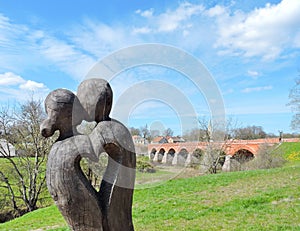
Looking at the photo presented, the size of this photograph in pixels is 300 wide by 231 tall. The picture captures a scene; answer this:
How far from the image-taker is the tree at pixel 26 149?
739 inches

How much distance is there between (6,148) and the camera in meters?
20.0

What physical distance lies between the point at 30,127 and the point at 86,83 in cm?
1690

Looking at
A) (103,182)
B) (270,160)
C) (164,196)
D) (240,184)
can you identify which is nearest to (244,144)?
(270,160)

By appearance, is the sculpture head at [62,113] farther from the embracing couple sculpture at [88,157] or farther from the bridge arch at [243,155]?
the bridge arch at [243,155]

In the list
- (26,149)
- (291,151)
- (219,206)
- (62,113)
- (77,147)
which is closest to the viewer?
(77,147)

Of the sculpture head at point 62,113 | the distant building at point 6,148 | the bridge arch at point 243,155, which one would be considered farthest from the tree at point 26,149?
the bridge arch at point 243,155

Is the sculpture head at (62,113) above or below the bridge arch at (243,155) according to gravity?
above

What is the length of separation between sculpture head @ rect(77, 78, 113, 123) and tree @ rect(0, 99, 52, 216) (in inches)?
642

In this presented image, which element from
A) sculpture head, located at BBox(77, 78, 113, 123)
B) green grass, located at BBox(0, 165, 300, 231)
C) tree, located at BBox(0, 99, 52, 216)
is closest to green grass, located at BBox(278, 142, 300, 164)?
green grass, located at BBox(0, 165, 300, 231)

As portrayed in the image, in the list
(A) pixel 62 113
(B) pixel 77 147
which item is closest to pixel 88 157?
(B) pixel 77 147

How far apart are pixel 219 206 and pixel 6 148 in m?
16.5

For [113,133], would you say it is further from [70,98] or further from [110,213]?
[110,213]

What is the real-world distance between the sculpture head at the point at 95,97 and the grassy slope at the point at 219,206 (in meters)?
4.70

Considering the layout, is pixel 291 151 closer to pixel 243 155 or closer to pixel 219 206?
pixel 243 155
